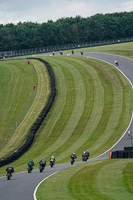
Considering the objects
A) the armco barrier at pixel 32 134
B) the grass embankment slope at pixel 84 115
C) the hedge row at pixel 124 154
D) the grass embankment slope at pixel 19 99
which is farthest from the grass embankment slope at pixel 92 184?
the grass embankment slope at pixel 19 99

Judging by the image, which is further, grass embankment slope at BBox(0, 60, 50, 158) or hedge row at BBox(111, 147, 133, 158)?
grass embankment slope at BBox(0, 60, 50, 158)

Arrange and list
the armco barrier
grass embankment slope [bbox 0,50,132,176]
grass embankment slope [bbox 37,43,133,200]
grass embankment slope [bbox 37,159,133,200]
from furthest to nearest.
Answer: grass embankment slope [bbox 0,50,132,176] → the armco barrier → grass embankment slope [bbox 37,43,133,200] → grass embankment slope [bbox 37,159,133,200]

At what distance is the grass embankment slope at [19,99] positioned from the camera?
7112 cm

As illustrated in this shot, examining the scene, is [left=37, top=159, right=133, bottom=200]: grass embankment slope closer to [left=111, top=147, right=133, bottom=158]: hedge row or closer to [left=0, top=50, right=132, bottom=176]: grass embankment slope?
[left=111, top=147, right=133, bottom=158]: hedge row

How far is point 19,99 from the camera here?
89.8m

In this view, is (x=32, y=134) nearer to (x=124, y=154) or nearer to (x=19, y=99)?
(x=19, y=99)

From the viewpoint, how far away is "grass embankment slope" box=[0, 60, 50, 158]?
71.1 m

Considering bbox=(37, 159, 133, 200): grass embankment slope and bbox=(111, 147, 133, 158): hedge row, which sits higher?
bbox=(37, 159, 133, 200): grass embankment slope

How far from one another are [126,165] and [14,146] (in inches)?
1024

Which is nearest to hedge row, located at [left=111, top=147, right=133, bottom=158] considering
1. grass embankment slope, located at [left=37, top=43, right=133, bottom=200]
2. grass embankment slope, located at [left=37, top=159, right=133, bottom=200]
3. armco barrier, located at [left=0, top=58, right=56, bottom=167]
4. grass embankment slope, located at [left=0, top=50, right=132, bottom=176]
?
grass embankment slope, located at [left=37, top=43, right=133, bottom=200]

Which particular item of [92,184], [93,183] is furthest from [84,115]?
[92,184]

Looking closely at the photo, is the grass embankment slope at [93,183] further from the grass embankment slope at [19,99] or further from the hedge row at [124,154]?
the grass embankment slope at [19,99]

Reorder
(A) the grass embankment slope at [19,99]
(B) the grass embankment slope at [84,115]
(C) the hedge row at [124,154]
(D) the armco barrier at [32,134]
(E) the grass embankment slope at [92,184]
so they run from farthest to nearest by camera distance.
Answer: (A) the grass embankment slope at [19,99]
(B) the grass embankment slope at [84,115]
(D) the armco barrier at [32,134]
(C) the hedge row at [124,154]
(E) the grass embankment slope at [92,184]

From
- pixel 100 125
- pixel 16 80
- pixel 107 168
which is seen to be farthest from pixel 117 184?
pixel 16 80
